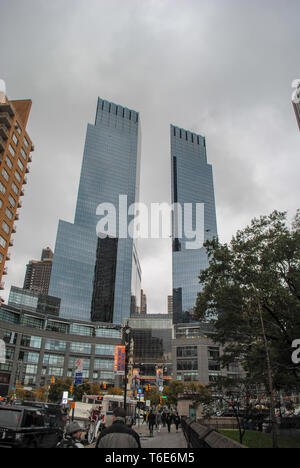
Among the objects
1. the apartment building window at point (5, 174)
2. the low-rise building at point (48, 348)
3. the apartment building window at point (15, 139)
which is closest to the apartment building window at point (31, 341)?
the low-rise building at point (48, 348)

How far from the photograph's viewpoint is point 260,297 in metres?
20.5

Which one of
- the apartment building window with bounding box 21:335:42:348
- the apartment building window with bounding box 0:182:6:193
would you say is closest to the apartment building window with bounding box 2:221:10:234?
the apartment building window with bounding box 0:182:6:193

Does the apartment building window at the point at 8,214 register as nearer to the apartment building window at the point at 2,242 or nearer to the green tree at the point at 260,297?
the apartment building window at the point at 2,242

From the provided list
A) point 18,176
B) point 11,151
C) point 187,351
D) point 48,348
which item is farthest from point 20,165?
point 187,351

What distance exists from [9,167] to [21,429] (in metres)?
60.0

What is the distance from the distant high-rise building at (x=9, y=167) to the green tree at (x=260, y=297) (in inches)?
1829

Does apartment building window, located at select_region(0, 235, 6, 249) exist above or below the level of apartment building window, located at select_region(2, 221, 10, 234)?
below

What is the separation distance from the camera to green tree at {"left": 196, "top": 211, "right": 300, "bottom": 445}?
19337mm

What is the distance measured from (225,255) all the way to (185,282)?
161 m

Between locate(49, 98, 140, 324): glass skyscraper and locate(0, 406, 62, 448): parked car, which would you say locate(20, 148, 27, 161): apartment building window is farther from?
locate(49, 98, 140, 324): glass skyscraper

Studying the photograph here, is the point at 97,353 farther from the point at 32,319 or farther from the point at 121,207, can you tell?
the point at 121,207

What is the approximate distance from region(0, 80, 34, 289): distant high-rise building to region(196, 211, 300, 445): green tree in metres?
46.5

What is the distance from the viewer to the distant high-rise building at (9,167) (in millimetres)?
58500
